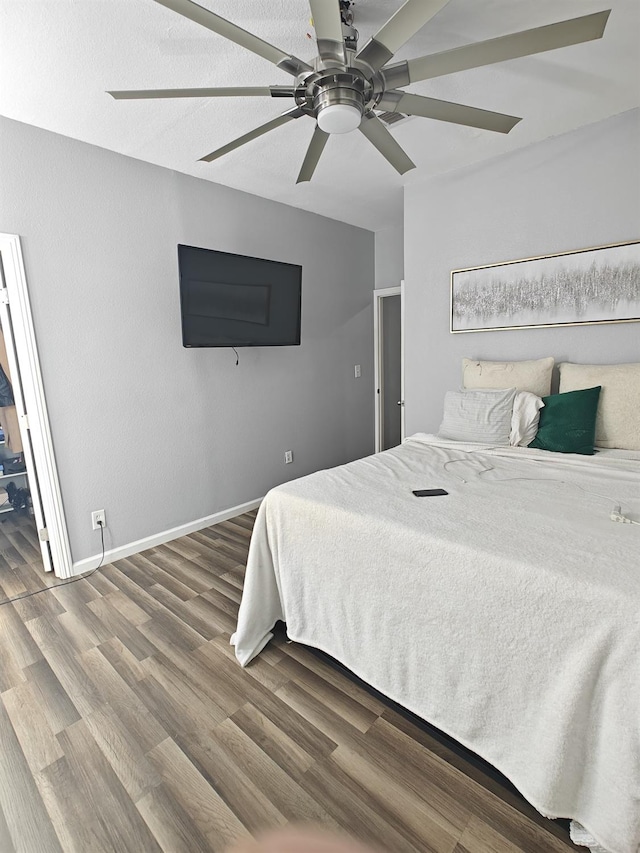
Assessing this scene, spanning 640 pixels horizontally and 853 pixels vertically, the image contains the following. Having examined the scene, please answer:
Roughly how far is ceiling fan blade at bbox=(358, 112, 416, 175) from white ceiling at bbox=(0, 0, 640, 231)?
0.41 m

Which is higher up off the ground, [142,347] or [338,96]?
[338,96]

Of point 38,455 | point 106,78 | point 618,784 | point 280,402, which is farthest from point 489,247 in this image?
point 38,455

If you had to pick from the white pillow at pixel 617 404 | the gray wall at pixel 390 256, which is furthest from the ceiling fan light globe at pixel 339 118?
the gray wall at pixel 390 256

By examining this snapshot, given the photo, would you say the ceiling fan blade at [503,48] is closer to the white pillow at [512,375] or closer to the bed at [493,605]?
the bed at [493,605]

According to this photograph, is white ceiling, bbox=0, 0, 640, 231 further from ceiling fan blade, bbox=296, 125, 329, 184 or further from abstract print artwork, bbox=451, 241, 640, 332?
abstract print artwork, bbox=451, 241, 640, 332

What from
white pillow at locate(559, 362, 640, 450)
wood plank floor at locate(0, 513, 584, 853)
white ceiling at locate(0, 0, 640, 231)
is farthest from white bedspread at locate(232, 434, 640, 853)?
white ceiling at locate(0, 0, 640, 231)

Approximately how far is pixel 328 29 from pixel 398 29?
21 centimetres

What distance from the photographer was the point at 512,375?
2.86m

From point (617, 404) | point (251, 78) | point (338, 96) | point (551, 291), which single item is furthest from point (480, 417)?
point (251, 78)

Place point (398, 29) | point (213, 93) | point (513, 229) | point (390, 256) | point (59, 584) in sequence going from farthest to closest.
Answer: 1. point (390, 256)
2. point (513, 229)
3. point (59, 584)
4. point (213, 93)
5. point (398, 29)

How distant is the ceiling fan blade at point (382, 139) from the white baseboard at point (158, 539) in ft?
9.31

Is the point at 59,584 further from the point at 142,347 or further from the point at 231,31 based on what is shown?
the point at 231,31

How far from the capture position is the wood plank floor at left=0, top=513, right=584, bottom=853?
50.4 inches

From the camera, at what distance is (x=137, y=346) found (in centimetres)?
300
